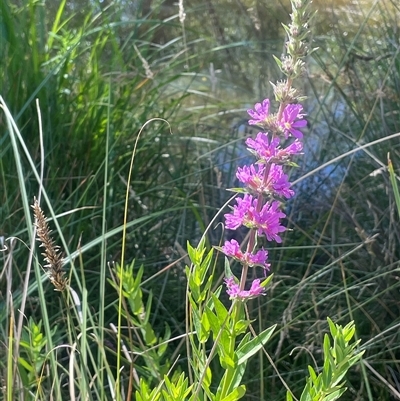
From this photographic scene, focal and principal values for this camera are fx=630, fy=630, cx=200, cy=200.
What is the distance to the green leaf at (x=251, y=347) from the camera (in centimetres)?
58

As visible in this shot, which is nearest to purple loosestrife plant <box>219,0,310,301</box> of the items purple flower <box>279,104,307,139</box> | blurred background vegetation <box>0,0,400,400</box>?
purple flower <box>279,104,307,139</box>

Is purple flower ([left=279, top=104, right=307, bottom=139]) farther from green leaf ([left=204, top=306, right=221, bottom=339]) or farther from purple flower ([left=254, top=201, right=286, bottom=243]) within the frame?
green leaf ([left=204, top=306, right=221, bottom=339])

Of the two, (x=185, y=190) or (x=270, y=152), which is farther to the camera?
Result: (x=185, y=190)

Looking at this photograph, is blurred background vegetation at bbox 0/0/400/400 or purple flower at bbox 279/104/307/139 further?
blurred background vegetation at bbox 0/0/400/400

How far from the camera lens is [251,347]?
0.60 meters

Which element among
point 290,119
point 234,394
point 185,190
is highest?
point 290,119

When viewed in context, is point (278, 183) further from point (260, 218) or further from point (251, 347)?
point (251, 347)

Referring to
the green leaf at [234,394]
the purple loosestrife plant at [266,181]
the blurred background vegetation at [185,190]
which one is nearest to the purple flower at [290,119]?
the purple loosestrife plant at [266,181]

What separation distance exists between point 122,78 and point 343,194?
1.88 feet

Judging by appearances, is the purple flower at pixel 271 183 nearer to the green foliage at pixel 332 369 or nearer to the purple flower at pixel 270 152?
the purple flower at pixel 270 152

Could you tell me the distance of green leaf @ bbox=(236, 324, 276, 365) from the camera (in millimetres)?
584

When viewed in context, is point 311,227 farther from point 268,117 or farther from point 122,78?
point 268,117

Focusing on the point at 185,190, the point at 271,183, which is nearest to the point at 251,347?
the point at 271,183

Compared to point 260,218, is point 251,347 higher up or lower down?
lower down
